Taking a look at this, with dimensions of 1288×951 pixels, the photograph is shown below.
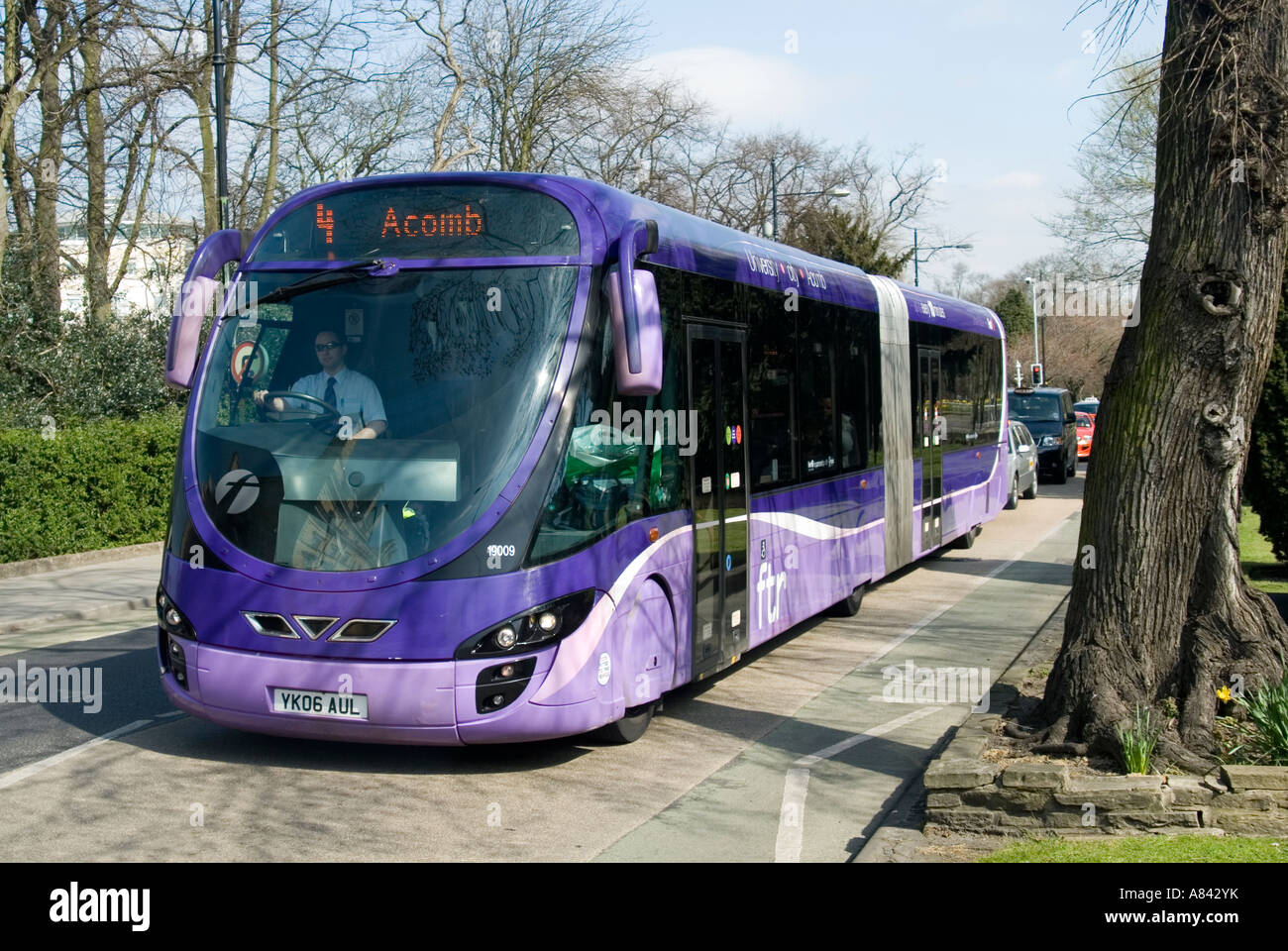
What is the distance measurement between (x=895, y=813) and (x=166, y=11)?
A: 18890mm

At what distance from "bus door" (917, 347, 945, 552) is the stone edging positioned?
385 inches

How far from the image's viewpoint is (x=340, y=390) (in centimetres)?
739

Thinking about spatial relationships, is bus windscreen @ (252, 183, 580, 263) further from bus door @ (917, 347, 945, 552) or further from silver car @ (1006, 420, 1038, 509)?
silver car @ (1006, 420, 1038, 509)

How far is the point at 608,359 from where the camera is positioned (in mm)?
7633

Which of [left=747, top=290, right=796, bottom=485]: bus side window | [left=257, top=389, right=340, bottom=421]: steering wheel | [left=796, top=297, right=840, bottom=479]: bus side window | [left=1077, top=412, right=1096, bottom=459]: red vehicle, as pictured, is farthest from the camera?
[left=1077, top=412, right=1096, bottom=459]: red vehicle

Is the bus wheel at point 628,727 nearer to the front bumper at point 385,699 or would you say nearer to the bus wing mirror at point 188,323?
the front bumper at point 385,699

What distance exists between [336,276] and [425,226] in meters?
0.58

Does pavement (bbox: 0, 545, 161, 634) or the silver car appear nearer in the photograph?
pavement (bbox: 0, 545, 161, 634)

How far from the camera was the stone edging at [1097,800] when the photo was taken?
6.02 metres

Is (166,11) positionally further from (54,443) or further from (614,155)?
(614,155)

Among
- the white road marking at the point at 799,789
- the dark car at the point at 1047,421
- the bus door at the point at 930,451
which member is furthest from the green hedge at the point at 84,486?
the dark car at the point at 1047,421

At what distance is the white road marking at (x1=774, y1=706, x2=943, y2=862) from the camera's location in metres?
6.38

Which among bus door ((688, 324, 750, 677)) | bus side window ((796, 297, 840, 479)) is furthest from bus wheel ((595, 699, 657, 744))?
bus side window ((796, 297, 840, 479))

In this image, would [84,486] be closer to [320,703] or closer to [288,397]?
[288,397]
